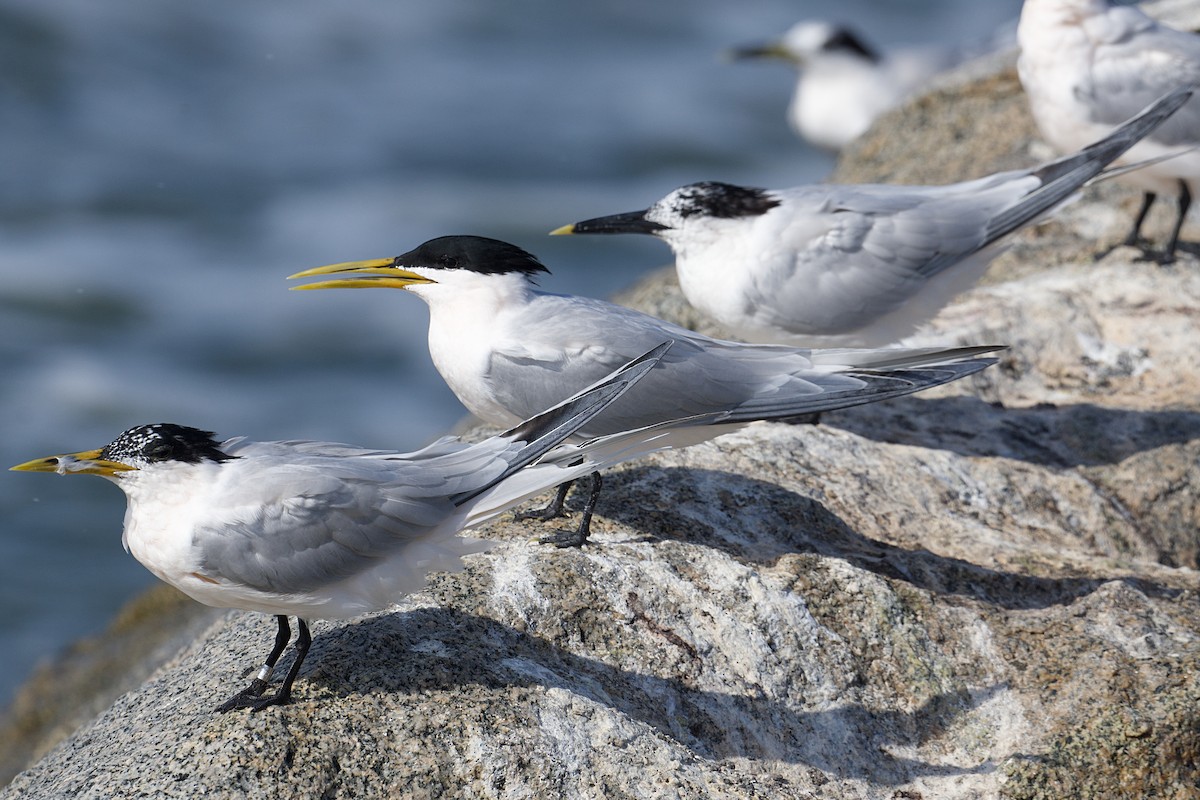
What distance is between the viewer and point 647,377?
170 inches

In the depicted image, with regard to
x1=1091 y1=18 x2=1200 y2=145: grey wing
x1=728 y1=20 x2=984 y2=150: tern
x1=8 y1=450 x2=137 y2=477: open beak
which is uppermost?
x1=728 y1=20 x2=984 y2=150: tern

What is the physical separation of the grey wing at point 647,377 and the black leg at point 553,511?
0.25 m

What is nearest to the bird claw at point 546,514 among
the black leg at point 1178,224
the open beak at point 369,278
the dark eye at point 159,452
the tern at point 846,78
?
→ the open beak at point 369,278

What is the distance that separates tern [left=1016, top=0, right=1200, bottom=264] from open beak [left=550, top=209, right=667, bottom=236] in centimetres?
237

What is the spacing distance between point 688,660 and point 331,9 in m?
18.7

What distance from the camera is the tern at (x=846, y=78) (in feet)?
43.7

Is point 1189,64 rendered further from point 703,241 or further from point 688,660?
point 688,660

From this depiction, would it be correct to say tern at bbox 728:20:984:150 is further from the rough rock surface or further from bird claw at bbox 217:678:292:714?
bird claw at bbox 217:678:292:714

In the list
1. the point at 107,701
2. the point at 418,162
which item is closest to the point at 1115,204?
the point at 107,701

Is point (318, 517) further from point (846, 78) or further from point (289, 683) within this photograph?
point (846, 78)

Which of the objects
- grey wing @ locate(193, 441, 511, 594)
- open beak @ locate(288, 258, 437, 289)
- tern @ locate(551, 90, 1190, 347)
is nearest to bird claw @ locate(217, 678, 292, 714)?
grey wing @ locate(193, 441, 511, 594)

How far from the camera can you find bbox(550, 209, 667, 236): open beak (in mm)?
5570

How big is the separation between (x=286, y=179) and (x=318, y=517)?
1351 cm

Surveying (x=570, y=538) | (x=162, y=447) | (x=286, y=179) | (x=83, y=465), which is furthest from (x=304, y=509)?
(x=286, y=179)
